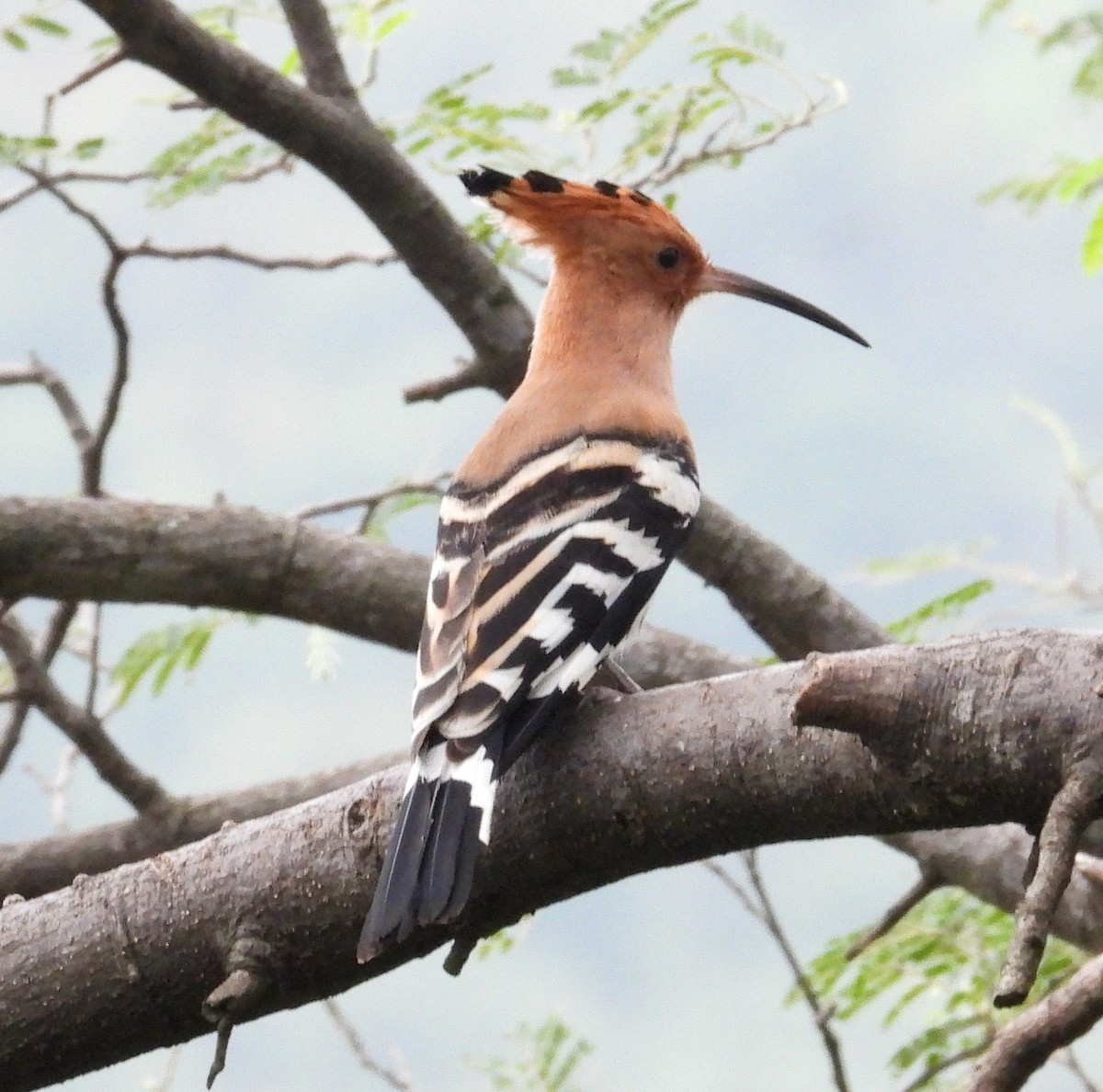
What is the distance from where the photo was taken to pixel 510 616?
58.5 inches

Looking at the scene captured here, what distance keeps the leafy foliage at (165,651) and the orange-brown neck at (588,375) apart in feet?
2.33

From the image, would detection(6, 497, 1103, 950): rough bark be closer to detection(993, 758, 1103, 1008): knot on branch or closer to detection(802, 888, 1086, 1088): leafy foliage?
detection(802, 888, 1086, 1088): leafy foliage

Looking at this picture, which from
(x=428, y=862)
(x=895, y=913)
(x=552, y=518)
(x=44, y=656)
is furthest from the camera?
(x=44, y=656)

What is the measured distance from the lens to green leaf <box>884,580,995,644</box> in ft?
7.20

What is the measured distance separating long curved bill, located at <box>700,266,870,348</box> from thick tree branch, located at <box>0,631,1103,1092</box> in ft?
3.77

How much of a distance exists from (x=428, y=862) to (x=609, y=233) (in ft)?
4.28

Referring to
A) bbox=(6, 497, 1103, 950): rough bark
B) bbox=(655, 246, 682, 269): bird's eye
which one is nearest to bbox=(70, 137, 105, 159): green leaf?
bbox=(6, 497, 1103, 950): rough bark

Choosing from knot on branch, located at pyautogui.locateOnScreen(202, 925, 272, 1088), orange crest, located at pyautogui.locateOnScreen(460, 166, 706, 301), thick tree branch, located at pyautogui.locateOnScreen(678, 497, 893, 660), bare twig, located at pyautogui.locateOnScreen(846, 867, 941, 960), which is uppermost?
orange crest, located at pyautogui.locateOnScreen(460, 166, 706, 301)

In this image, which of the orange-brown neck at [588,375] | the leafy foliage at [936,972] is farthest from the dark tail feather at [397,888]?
the leafy foliage at [936,972]

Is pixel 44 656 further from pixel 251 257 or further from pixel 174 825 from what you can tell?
pixel 251 257

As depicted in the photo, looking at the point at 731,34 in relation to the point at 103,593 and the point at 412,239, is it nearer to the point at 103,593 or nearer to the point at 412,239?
the point at 412,239

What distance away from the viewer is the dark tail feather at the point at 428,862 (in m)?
1.14

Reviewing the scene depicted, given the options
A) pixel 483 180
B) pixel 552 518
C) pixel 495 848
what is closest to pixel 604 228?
pixel 483 180

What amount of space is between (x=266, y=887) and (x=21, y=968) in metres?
0.22
